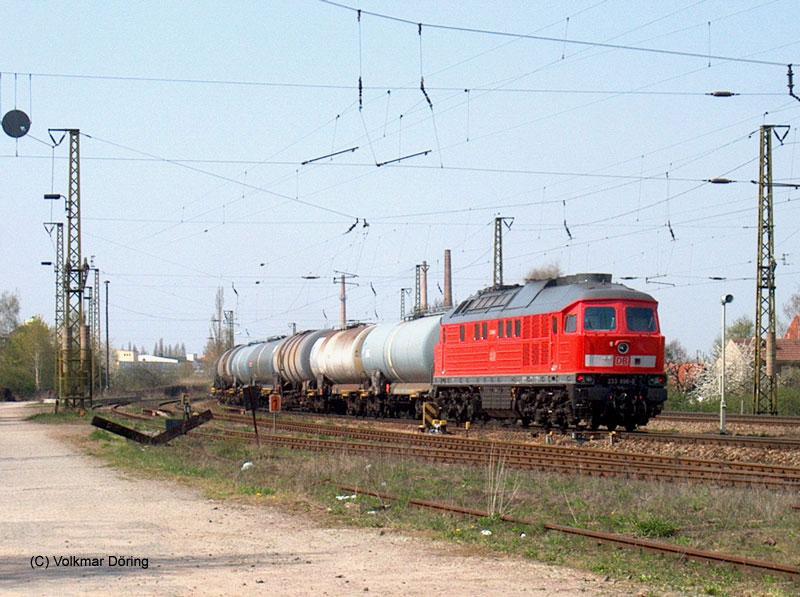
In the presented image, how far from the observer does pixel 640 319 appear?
94.5ft

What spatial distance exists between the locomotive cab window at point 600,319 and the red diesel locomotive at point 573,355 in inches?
1.0

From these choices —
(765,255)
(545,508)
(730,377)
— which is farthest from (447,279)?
(545,508)

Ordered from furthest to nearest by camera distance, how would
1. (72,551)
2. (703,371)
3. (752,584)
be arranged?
(703,371) → (72,551) → (752,584)

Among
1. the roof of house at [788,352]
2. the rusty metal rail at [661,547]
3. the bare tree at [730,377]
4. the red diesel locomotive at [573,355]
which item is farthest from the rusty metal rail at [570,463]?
the roof of house at [788,352]

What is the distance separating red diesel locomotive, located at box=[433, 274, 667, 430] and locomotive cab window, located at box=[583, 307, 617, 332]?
3cm

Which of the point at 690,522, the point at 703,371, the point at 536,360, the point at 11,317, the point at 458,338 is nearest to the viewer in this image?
the point at 690,522

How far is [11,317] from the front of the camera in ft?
506

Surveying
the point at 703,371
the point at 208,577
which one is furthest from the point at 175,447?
the point at 703,371

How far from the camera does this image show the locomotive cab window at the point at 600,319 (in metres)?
28.3

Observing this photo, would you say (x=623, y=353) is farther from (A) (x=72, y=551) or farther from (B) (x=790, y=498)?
(A) (x=72, y=551)

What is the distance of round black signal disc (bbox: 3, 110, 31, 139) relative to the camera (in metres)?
33.3

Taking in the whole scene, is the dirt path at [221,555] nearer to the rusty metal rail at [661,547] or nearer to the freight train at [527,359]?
the rusty metal rail at [661,547]

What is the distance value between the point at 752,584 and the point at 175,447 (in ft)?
65.5

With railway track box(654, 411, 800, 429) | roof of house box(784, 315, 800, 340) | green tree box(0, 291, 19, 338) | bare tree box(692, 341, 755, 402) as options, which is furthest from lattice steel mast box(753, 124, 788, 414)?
green tree box(0, 291, 19, 338)
